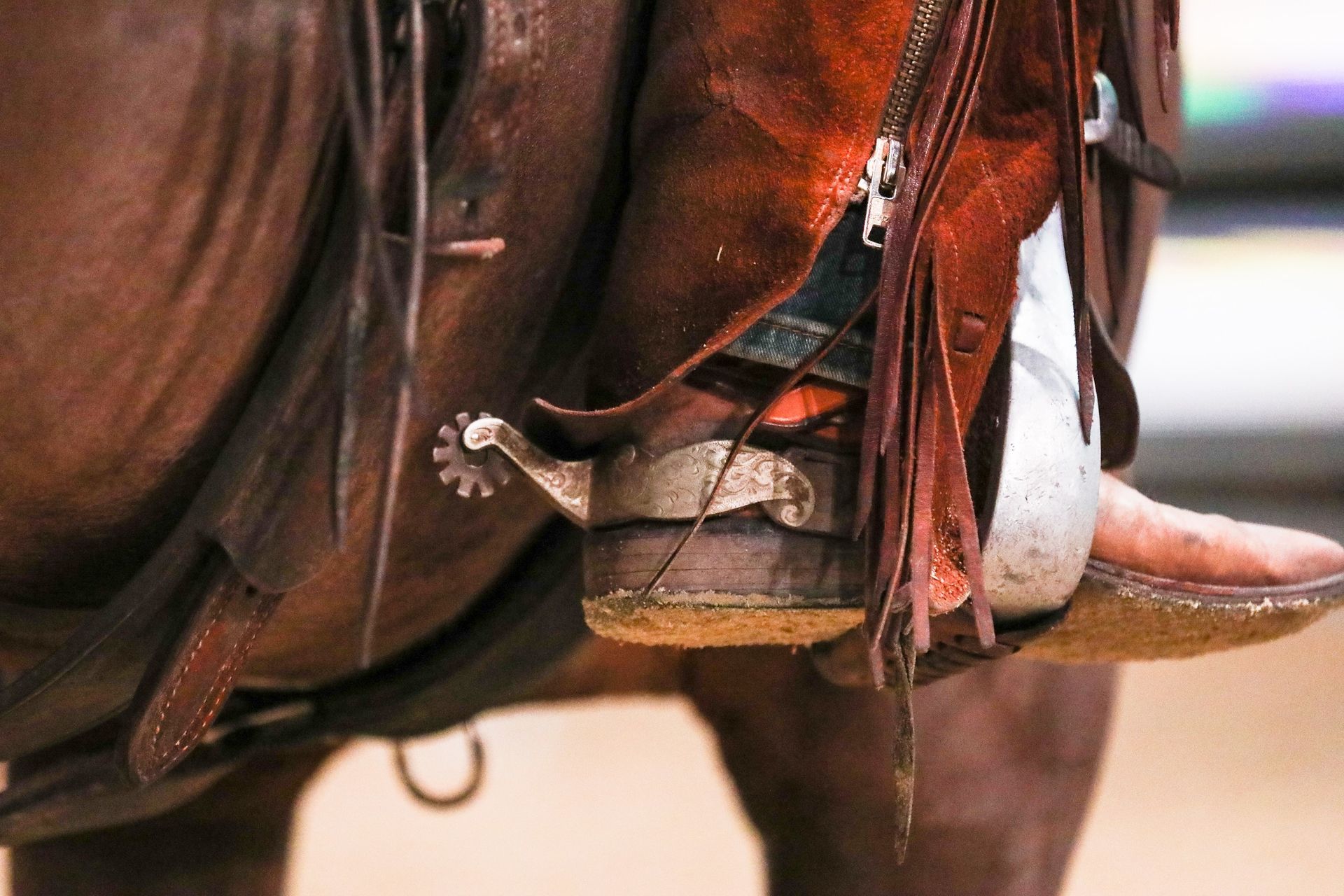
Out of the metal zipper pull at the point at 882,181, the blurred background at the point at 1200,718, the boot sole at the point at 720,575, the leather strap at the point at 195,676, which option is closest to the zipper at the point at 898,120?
the metal zipper pull at the point at 882,181

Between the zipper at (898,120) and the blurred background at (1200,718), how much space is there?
49 centimetres

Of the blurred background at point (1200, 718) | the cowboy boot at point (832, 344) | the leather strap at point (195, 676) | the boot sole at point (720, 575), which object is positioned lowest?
the blurred background at point (1200, 718)

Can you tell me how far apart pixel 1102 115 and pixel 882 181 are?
0.69ft

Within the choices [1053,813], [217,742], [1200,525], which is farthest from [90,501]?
[1053,813]

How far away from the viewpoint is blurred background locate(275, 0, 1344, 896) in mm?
1635

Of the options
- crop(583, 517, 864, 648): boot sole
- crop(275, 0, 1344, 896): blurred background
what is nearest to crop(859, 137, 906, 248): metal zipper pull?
crop(583, 517, 864, 648): boot sole

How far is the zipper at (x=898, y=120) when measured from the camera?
0.54 meters

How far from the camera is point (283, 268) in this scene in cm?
53

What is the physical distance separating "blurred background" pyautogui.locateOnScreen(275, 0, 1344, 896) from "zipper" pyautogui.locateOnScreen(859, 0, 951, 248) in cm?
49

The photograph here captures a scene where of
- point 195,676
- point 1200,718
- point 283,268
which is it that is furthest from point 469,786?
point 1200,718

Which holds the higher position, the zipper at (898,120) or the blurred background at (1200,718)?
the zipper at (898,120)

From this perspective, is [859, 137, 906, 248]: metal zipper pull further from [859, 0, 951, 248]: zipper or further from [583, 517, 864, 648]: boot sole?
[583, 517, 864, 648]: boot sole

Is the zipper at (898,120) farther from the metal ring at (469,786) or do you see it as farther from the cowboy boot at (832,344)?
the metal ring at (469,786)

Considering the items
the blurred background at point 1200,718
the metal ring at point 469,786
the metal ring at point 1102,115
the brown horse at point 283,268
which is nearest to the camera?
the brown horse at point 283,268
